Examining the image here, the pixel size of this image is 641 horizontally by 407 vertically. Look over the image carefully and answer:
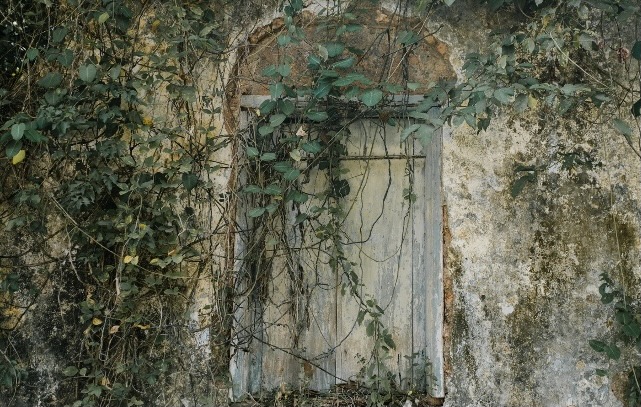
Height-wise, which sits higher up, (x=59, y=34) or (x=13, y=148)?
(x=59, y=34)

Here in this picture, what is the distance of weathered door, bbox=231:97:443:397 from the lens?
15.0 ft

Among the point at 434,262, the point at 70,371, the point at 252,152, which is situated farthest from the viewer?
the point at 434,262

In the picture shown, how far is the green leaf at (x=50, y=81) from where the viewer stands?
4.45 m

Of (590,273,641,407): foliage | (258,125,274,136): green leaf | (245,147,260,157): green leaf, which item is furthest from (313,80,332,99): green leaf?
(590,273,641,407): foliage

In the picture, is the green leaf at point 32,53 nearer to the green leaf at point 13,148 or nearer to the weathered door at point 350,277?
the green leaf at point 13,148

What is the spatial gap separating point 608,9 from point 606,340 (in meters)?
1.53

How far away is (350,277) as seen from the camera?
460 centimetres

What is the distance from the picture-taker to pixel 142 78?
457cm

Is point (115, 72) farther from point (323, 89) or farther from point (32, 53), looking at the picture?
point (323, 89)

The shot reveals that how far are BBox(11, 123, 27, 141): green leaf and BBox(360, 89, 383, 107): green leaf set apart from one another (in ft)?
5.13

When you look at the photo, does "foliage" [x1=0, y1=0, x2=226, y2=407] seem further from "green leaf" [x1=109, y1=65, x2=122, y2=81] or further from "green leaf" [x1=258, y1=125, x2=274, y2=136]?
"green leaf" [x1=258, y1=125, x2=274, y2=136]

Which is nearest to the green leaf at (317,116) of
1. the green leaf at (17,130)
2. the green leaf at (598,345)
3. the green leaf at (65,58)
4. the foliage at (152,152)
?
the foliage at (152,152)

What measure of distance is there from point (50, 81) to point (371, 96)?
1.57 m

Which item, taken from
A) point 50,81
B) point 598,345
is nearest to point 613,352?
point 598,345
